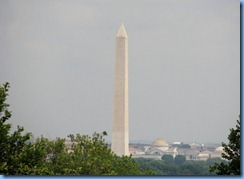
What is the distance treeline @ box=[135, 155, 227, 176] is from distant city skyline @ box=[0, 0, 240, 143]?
46 cm

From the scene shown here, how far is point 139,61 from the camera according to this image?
1443cm

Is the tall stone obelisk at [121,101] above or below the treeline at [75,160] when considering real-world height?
above

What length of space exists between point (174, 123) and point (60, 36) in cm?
281

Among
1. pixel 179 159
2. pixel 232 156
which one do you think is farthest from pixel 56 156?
pixel 232 156

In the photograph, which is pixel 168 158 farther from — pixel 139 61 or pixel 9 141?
pixel 9 141

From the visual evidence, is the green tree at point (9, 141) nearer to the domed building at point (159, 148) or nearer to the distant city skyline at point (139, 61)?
the distant city skyline at point (139, 61)

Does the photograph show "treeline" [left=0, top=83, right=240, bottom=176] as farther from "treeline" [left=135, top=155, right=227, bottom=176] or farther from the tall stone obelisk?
the tall stone obelisk

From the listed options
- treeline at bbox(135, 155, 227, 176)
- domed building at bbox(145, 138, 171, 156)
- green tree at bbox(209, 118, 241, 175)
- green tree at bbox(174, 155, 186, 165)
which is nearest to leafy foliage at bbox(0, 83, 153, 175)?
treeline at bbox(135, 155, 227, 176)

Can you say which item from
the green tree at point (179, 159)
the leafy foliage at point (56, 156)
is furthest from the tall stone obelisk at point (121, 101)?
the green tree at point (179, 159)

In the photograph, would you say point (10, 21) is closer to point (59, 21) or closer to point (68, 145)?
point (59, 21)

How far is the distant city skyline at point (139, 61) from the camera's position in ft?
42.9

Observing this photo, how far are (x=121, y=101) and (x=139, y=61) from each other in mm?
1297

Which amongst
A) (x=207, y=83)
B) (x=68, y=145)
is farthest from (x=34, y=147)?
(x=207, y=83)

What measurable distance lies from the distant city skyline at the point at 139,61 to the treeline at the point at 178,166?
1.52 feet
